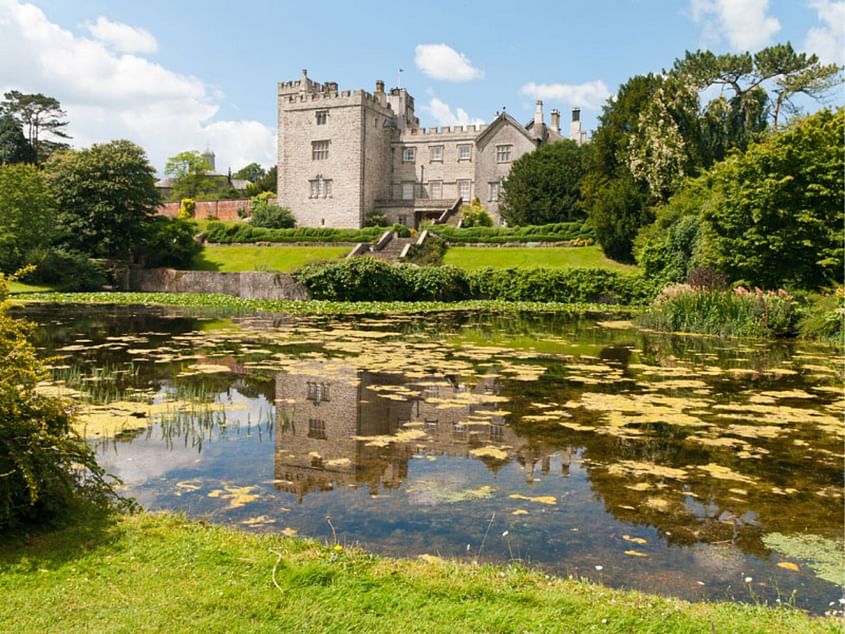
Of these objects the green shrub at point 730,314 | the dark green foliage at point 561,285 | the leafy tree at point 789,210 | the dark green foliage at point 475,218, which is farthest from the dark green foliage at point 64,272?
the leafy tree at point 789,210

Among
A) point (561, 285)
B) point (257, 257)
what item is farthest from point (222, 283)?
point (561, 285)

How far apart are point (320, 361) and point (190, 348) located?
3.59 meters

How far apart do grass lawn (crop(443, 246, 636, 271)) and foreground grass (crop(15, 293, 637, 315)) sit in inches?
321

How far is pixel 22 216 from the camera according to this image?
3784 centimetres

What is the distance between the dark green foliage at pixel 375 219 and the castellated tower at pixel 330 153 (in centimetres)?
42

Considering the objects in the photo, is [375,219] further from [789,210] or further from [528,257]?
[789,210]

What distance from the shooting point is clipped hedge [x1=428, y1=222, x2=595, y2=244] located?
46000 millimetres

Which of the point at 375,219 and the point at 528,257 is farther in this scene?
the point at 375,219

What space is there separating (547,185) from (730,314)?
2997 cm

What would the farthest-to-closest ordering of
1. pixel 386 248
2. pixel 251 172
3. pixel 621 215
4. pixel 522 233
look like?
pixel 251 172 → pixel 522 233 → pixel 386 248 → pixel 621 215

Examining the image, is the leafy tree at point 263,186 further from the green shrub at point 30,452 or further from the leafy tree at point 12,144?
the green shrub at point 30,452

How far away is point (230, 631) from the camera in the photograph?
370 cm

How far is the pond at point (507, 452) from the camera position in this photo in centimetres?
525

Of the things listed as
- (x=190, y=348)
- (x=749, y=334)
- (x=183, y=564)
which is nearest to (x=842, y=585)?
(x=183, y=564)
